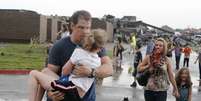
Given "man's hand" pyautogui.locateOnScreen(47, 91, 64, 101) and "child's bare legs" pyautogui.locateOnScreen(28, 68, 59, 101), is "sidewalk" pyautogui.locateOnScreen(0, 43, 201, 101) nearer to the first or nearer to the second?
"child's bare legs" pyautogui.locateOnScreen(28, 68, 59, 101)

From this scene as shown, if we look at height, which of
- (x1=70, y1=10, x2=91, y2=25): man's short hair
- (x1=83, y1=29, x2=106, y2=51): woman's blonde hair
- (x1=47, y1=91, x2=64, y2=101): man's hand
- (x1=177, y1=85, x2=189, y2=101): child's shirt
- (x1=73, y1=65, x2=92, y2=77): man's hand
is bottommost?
(x1=177, y1=85, x2=189, y2=101): child's shirt

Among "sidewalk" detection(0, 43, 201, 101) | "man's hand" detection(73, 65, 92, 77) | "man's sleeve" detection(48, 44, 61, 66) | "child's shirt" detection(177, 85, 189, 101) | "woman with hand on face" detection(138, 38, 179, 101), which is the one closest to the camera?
"man's hand" detection(73, 65, 92, 77)

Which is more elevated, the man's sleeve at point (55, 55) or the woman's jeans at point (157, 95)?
the man's sleeve at point (55, 55)

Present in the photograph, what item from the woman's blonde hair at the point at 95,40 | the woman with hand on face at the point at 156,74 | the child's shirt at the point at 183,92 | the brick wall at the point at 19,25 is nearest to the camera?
the woman's blonde hair at the point at 95,40

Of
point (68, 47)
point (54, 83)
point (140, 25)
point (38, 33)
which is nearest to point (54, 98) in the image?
point (54, 83)

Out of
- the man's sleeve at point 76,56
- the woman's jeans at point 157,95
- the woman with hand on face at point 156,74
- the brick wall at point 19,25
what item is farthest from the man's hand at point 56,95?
the brick wall at point 19,25

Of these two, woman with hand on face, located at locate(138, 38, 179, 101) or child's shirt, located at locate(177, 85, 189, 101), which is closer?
woman with hand on face, located at locate(138, 38, 179, 101)

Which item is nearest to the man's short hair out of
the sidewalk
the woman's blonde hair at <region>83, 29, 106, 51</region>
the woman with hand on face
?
the woman's blonde hair at <region>83, 29, 106, 51</region>

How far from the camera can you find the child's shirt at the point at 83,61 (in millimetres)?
5211

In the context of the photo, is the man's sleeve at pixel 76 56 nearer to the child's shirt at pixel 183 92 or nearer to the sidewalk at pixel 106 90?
the child's shirt at pixel 183 92

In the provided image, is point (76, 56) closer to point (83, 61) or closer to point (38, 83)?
point (83, 61)

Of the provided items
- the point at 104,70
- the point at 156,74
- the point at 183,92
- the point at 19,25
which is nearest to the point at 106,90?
the point at 183,92

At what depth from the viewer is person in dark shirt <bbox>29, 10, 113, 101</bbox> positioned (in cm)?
522

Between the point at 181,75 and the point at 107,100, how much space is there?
5.23 m
